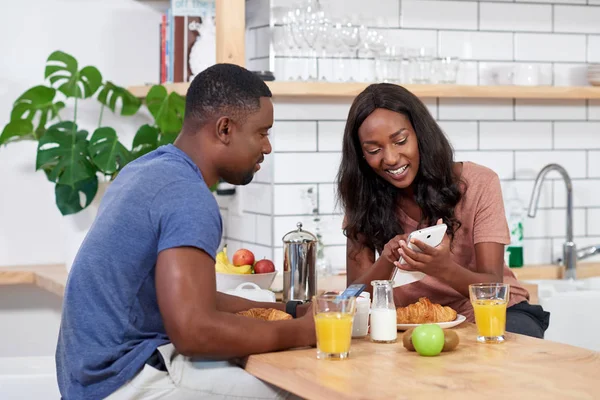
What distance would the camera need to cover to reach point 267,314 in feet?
7.63

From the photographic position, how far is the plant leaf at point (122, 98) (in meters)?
3.89

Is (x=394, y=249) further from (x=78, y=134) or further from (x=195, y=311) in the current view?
(x=78, y=134)

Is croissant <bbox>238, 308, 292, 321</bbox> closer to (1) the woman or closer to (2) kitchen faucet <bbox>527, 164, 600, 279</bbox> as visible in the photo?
(1) the woman

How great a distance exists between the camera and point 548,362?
199cm

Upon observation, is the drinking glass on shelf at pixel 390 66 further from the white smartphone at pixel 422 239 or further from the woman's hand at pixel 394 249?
the white smartphone at pixel 422 239

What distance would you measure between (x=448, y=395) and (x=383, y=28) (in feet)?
7.56

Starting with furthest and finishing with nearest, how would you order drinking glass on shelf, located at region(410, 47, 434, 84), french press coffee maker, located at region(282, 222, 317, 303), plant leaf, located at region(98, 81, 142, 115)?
plant leaf, located at region(98, 81, 142, 115) → drinking glass on shelf, located at region(410, 47, 434, 84) → french press coffee maker, located at region(282, 222, 317, 303)

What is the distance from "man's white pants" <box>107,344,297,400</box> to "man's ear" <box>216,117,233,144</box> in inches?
17.8

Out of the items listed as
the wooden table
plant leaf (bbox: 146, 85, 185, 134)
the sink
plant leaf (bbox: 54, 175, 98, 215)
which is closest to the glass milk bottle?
the wooden table

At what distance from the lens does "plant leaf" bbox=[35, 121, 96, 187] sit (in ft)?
12.0

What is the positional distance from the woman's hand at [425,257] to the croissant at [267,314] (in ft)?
1.02

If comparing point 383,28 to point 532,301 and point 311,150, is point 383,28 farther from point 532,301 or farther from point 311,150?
point 532,301

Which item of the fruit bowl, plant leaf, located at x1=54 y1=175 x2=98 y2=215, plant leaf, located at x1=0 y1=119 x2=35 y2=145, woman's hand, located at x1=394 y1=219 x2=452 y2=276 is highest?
plant leaf, located at x1=0 y1=119 x2=35 y2=145

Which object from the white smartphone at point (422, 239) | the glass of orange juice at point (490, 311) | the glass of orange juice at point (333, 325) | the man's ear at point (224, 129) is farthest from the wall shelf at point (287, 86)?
the glass of orange juice at point (333, 325)
